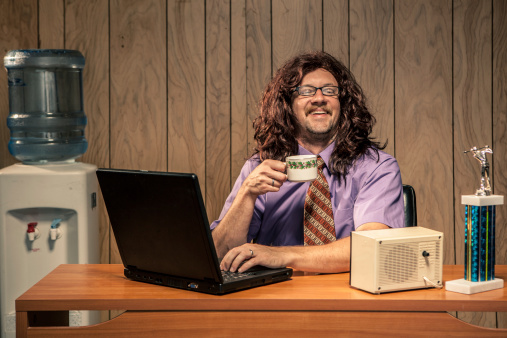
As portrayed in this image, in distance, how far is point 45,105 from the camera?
A: 129 inches

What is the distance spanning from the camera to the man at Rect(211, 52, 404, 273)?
2.13 meters

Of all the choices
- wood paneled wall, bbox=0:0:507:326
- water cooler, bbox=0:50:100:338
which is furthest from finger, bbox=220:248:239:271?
wood paneled wall, bbox=0:0:507:326

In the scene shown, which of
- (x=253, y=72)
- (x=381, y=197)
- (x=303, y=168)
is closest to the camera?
(x=303, y=168)

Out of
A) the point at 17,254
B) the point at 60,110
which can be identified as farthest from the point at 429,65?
the point at 17,254

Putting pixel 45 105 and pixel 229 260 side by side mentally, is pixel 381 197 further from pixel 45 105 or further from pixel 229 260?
pixel 45 105

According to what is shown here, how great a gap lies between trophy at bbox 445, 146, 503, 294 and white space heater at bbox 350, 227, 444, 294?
0.06 meters

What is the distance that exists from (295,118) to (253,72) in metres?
0.74

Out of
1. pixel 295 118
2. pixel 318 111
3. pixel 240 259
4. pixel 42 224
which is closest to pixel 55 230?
pixel 42 224

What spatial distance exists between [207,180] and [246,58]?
24.8 inches

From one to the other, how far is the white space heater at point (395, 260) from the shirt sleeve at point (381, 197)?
463mm

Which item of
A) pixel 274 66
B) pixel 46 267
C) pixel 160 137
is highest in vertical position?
pixel 274 66

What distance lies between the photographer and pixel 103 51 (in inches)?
126

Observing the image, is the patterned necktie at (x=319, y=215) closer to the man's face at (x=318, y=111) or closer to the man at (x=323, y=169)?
the man at (x=323, y=169)

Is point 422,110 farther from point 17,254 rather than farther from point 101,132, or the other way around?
point 17,254
